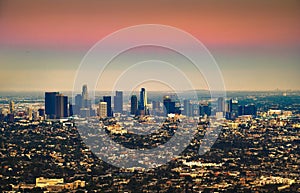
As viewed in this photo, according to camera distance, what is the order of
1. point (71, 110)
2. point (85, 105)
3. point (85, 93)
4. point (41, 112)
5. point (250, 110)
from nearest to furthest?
point (85, 93), point (85, 105), point (71, 110), point (41, 112), point (250, 110)

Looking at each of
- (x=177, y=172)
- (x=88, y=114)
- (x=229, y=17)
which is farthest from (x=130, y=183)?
(x=229, y=17)

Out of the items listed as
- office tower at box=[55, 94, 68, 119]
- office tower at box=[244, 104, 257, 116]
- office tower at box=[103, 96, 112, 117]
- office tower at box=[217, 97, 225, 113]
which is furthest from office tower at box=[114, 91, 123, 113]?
office tower at box=[244, 104, 257, 116]

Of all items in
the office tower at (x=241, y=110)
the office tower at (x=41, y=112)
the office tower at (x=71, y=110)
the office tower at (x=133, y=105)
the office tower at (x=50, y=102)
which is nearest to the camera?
the office tower at (x=133, y=105)

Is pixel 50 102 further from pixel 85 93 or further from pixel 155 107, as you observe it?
pixel 155 107

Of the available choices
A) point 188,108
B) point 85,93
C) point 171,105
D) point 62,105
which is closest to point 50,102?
point 62,105

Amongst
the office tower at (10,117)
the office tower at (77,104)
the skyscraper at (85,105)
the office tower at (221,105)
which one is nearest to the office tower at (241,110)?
the office tower at (221,105)

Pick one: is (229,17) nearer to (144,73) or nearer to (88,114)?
(144,73)

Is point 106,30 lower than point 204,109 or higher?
higher

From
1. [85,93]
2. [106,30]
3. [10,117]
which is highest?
[106,30]

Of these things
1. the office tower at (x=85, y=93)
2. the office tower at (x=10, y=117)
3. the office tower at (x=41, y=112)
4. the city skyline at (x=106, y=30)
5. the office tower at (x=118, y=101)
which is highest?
the city skyline at (x=106, y=30)

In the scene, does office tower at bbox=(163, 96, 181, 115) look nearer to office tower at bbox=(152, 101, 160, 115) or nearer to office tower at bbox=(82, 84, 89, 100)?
office tower at bbox=(152, 101, 160, 115)

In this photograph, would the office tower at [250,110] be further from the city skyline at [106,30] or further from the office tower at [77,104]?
the office tower at [77,104]
